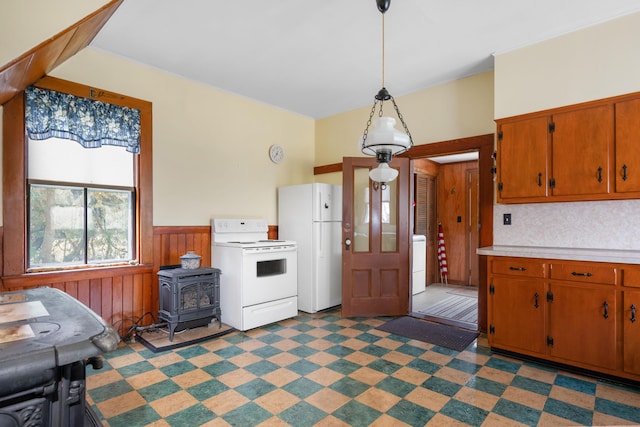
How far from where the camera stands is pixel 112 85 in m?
3.21

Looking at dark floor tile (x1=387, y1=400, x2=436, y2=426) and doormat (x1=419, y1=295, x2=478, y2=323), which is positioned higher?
dark floor tile (x1=387, y1=400, x2=436, y2=426)

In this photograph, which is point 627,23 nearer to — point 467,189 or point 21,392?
point 467,189

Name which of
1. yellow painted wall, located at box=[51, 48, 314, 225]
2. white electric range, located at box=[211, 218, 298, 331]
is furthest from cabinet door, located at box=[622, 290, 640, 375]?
yellow painted wall, located at box=[51, 48, 314, 225]

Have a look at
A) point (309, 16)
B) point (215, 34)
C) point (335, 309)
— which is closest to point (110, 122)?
point (215, 34)

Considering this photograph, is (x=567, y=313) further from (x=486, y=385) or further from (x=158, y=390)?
(x=158, y=390)

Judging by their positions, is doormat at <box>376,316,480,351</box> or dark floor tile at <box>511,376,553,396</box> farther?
doormat at <box>376,316,480,351</box>

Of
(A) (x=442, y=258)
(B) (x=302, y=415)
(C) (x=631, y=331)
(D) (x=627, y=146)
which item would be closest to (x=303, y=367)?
(B) (x=302, y=415)

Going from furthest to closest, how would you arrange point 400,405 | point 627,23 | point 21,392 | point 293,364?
1. point 293,364
2. point 627,23
3. point 400,405
4. point 21,392

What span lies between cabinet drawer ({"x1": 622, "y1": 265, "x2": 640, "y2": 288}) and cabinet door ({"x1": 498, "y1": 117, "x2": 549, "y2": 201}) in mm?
796

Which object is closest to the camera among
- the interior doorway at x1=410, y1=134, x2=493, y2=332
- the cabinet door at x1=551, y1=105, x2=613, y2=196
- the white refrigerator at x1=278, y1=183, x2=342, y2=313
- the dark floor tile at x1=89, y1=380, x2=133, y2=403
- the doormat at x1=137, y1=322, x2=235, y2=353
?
the dark floor tile at x1=89, y1=380, x2=133, y2=403

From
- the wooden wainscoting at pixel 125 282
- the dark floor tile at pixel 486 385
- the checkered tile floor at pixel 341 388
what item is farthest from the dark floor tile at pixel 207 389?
the dark floor tile at pixel 486 385

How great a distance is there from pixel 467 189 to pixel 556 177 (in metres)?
3.36

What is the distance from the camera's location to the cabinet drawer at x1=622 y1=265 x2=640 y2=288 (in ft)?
7.60

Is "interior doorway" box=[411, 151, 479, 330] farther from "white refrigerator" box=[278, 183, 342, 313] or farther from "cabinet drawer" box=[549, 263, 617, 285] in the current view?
"cabinet drawer" box=[549, 263, 617, 285]
